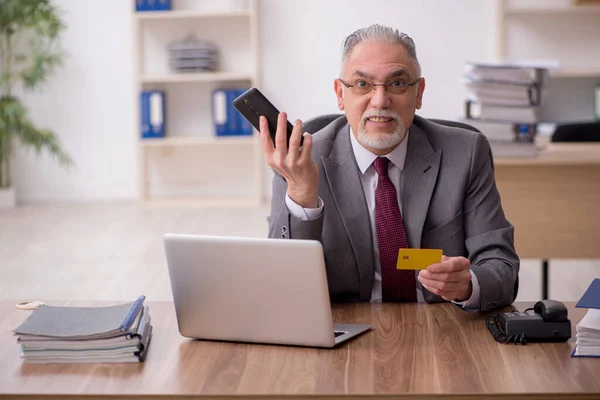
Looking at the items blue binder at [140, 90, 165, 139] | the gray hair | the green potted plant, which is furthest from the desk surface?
the green potted plant

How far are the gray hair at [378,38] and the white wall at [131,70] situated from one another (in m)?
4.46

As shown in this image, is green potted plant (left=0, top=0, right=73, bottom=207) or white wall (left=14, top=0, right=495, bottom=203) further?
white wall (left=14, top=0, right=495, bottom=203)

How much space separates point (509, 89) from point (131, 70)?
3833mm

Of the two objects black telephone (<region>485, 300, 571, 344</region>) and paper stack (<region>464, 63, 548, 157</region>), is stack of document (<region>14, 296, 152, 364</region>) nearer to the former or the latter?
black telephone (<region>485, 300, 571, 344</region>)

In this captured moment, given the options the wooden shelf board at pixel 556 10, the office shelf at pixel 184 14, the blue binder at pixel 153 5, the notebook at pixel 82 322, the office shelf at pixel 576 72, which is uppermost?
the blue binder at pixel 153 5

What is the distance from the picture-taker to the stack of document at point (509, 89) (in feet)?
11.5

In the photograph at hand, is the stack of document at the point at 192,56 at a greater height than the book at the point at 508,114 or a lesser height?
greater

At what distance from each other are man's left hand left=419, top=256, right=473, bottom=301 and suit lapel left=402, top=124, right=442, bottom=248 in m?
0.32

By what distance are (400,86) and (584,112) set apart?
15.5 ft

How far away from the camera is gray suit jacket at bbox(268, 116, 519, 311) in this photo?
6.68 feet

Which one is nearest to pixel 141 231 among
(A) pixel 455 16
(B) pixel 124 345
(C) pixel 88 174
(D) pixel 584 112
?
(C) pixel 88 174

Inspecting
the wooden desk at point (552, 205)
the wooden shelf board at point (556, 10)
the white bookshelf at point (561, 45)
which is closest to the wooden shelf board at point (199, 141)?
the white bookshelf at point (561, 45)

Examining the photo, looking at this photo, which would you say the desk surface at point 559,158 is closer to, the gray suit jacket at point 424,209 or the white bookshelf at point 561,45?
the gray suit jacket at point 424,209

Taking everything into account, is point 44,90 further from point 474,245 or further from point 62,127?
point 474,245
